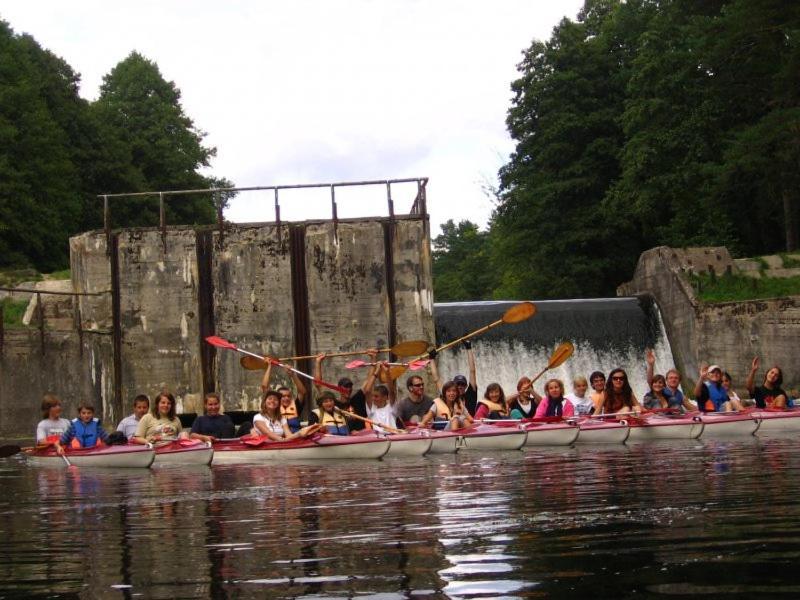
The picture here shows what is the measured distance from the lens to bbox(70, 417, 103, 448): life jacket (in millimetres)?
18766

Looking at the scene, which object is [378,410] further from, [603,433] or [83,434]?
[83,434]

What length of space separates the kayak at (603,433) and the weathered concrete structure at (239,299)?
8.74 m

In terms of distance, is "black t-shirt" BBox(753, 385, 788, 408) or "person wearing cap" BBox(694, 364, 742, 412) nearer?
"person wearing cap" BBox(694, 364, 742, 412)

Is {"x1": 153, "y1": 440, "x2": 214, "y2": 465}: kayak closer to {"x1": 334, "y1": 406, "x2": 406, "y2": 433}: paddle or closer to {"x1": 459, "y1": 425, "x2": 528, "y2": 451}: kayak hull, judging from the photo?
{"x1": 334, "y1": 406, "x2": 406, "y2": 433}: paddle

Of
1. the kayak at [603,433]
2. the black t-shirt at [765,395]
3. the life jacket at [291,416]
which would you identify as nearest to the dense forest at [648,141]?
the black t-shirt at [765,395]

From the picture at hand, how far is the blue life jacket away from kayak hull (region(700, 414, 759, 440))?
3.59ft

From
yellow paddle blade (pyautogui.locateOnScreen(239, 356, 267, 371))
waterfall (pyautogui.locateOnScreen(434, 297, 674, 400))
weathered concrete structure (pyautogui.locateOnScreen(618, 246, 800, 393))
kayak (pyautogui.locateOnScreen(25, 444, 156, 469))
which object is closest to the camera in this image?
kayak (pyautogui.locateOnScreen(25, 444, 156, 469))

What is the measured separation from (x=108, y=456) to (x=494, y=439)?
5.03m

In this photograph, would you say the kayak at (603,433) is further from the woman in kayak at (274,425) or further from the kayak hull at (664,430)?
the woman in kayak at (274,425)

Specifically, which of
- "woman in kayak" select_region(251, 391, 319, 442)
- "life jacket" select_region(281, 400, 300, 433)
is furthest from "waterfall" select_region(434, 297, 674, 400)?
"woman in kayak" select_region(251, 391, 319, 442)

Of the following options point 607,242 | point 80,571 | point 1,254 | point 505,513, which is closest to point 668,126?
point 607,242

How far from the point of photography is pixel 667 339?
3147cm

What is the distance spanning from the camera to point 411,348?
78.6 feet

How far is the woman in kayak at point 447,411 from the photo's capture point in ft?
61.9
